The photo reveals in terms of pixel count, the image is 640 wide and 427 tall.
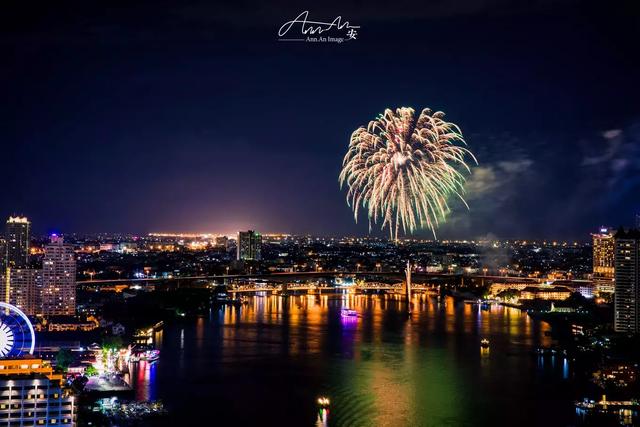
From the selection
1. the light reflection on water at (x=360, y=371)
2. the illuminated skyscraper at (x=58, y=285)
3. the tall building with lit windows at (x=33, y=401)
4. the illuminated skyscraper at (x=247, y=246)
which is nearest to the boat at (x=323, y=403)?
the light reflection on water at (x=360, y=371)

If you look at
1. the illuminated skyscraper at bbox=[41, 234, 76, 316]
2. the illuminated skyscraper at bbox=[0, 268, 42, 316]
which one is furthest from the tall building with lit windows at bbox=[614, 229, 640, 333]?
the illuminated skyscraper at bbox=[0, 268, 42, 316]

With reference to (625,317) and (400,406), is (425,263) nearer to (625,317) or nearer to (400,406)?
(625,317)

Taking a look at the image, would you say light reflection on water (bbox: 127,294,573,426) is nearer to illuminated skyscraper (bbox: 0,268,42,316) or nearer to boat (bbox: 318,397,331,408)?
boat (bbox: 318,397,331,408)

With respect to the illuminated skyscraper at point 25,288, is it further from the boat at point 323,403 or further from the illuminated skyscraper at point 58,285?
the boat at point 323,403

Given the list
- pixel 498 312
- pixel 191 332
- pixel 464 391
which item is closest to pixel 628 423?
pixel 464 391

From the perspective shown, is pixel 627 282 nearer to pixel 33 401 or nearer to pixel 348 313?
pixel 348 313

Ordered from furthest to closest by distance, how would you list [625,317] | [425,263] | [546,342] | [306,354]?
[425,263] → [625,317] → [546,342] → [306,354]
